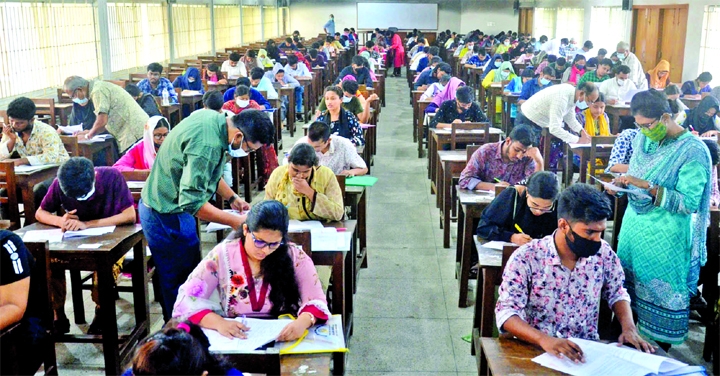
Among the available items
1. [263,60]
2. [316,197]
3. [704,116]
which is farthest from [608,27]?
[316,197]

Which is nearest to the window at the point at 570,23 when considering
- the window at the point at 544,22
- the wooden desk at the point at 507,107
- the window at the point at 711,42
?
the window at the point at 544,22

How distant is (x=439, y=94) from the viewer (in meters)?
8.23

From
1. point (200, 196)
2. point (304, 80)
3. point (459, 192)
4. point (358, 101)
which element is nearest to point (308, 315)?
point (200, 196)

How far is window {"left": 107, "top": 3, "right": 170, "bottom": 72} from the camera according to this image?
11.2 meters

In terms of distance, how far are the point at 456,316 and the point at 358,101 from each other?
3537mm

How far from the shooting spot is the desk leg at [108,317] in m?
3.16

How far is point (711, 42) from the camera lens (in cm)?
1015

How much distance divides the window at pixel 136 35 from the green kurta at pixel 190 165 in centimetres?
846

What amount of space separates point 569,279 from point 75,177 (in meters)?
2.27

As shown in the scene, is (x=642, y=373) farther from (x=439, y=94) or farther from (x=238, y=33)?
(x=238, y=33)

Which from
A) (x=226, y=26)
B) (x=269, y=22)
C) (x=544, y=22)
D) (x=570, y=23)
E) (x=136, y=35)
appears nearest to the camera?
(x=136, y=35)

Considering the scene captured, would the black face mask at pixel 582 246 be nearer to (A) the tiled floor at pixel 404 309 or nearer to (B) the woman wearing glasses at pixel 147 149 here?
(A) the tiled floor at pixel 404 309

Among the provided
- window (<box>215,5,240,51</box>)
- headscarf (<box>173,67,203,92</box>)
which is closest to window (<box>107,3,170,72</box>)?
headscarf (<box>173,67,203,92</box>)

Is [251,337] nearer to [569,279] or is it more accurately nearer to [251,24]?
[569,279]
